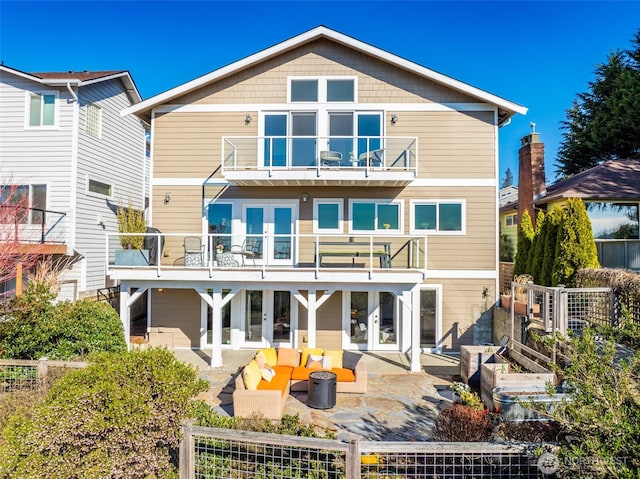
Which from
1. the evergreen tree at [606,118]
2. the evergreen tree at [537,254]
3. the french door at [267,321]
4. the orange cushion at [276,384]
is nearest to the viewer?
the orange cushion at [276,384]

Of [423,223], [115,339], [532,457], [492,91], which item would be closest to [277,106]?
[423,223]

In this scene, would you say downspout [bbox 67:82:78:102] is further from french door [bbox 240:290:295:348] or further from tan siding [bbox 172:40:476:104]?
french door [bbox 240:290:295:348]

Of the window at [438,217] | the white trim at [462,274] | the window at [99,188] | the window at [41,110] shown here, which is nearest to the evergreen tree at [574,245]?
the white trim at [462,274]

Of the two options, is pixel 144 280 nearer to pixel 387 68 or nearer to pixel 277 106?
pixel 277 106

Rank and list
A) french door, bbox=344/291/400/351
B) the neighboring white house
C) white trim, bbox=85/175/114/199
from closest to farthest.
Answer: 1. french door, bbox=344/291/400/351
2. the neighboring white house
3. white trim, bbox=85/175/114/199

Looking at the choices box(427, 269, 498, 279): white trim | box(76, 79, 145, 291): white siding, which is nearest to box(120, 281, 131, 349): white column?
box(76, 79, 145, 291): white siding

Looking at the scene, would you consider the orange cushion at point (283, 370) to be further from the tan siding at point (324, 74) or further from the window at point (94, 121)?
the window at point (94, 121)

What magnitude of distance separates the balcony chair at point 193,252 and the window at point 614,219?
13401 mm

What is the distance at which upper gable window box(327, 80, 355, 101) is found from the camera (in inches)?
479

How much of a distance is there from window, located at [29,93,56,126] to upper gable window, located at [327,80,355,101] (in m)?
9.63

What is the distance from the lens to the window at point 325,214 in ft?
39.4

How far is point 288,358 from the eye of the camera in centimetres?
952

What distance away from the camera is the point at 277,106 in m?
12.2

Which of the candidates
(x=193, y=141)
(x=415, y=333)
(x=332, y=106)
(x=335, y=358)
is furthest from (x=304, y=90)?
(x=335, y=358)
